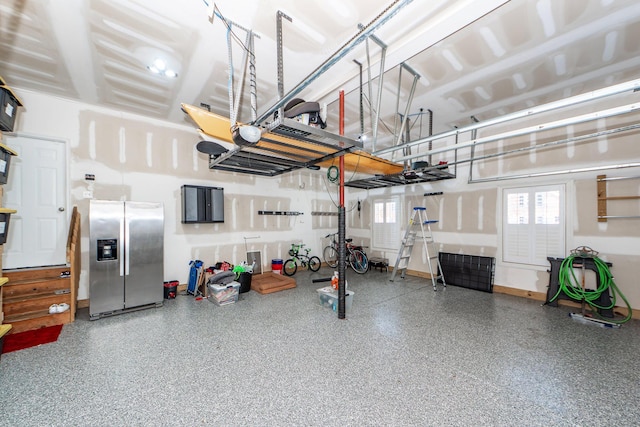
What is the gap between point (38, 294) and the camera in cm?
329

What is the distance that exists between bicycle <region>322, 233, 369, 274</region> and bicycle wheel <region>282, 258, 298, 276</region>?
1.19 m

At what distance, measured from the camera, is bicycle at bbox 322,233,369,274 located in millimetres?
6566

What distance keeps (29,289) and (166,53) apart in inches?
140

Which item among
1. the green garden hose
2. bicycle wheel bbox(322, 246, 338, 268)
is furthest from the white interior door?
the green garden hose

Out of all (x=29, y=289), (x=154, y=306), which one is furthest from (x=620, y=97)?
(x=29, y=289)

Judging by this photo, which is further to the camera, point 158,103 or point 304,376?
point 158,103

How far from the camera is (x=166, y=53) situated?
280 centimetres

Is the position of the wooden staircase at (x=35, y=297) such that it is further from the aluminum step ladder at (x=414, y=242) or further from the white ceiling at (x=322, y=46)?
→ the aluminum step ladder at (x=414, y=242)

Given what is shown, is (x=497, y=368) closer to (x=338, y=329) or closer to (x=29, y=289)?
(x=338, y=329)

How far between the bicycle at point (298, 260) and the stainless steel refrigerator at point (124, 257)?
9.44 feet

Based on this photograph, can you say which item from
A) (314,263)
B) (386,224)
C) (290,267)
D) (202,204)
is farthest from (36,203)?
(386,224)

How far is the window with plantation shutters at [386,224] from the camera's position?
666 cm

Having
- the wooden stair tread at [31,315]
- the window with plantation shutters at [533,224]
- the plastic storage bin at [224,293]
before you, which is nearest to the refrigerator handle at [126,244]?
the wooden stair tread at [31,315]

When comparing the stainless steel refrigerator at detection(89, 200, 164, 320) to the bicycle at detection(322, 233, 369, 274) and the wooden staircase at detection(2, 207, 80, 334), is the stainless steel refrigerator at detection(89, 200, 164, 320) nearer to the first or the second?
the wooden staircase at detection(2, 207, 80, 334)
